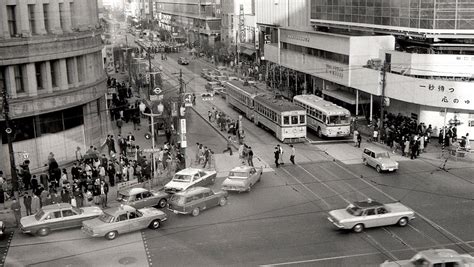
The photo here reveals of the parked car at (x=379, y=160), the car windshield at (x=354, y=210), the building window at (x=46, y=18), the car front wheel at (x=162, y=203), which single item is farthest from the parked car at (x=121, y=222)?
the building window at (x=46, y=18)

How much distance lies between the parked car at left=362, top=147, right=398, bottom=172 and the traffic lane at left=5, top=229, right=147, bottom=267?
16496 millimetres

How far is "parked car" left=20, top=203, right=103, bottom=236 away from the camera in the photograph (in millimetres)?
27156

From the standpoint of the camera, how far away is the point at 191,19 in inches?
4513

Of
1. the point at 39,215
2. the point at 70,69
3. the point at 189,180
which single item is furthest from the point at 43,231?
the point at 70,69

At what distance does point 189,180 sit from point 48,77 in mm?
13267

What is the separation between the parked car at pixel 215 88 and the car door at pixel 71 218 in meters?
43.5

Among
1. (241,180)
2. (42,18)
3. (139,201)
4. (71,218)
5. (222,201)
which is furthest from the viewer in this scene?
Answer: (42,18)

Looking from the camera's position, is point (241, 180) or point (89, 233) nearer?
point (89, 233)

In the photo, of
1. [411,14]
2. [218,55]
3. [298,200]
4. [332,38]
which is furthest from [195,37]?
[298,200]

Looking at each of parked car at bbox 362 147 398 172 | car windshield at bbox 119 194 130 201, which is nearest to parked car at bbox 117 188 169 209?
car windshield at bbox 119 194 130 201

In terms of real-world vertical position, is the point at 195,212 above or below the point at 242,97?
below

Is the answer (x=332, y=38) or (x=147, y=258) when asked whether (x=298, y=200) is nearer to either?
(x=147, y=258)

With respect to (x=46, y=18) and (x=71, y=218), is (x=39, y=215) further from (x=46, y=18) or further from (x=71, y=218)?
(x=46, y=18)

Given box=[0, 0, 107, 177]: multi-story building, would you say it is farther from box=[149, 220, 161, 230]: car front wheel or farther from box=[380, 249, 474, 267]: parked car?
box=[380, 249, 474, 267]: parked car
